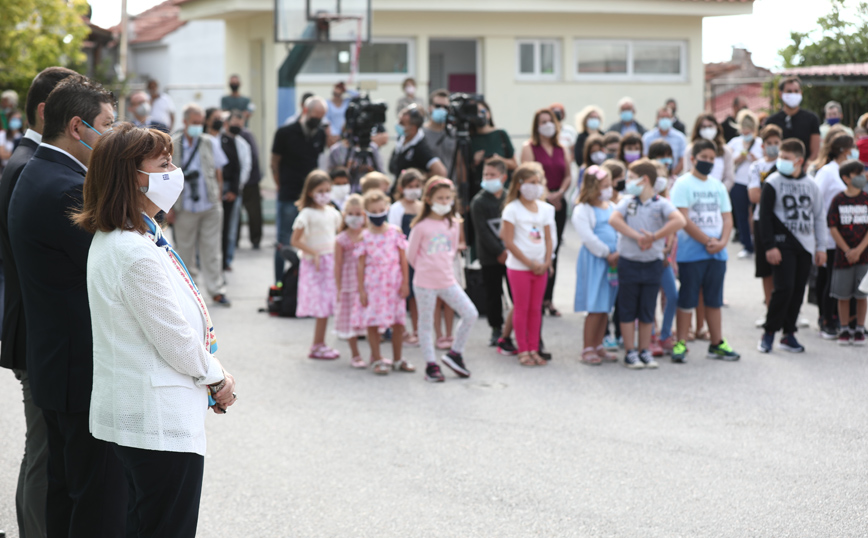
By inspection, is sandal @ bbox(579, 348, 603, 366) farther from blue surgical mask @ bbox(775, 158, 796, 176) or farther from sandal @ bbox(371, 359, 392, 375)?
blue surgical mask @ bbox(775, 158, 796, 176)

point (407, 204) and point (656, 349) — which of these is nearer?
point (656, 349)

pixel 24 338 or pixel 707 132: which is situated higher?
pixel 707 132

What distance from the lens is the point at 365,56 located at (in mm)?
22344

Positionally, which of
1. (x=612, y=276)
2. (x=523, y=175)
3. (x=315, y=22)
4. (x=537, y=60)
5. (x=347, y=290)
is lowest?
(x=347, y=290)

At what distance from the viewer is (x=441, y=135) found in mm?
10320

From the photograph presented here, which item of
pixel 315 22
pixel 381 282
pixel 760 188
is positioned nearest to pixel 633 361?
pixel 381 282

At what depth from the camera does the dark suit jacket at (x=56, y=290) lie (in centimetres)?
358

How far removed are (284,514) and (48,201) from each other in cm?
204

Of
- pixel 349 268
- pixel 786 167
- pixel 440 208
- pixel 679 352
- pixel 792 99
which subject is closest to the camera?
pixel 440 208

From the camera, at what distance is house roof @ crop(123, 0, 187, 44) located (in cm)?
3941

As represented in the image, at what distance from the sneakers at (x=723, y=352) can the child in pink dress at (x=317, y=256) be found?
311 cm

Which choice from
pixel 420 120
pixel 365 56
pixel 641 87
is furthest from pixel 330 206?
pixel 641 87

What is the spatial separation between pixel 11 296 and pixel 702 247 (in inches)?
232

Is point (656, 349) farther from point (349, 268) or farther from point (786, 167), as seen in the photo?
point (349, 268)
